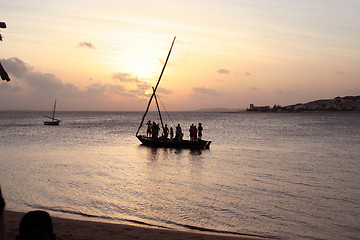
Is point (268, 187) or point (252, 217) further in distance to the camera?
point (268, 187)

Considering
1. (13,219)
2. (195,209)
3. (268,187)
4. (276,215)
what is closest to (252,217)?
(276,215)

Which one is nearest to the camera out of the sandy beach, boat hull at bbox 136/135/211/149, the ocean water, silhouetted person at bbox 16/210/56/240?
silhouetted person at bbox 16/210/56/240

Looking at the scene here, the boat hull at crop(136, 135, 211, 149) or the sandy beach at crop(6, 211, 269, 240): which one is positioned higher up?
the boat hull at crop(136, 135, 211, 149)

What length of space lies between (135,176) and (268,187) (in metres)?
6.74

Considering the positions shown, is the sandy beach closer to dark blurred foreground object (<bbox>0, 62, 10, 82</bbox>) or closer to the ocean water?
the ocean water

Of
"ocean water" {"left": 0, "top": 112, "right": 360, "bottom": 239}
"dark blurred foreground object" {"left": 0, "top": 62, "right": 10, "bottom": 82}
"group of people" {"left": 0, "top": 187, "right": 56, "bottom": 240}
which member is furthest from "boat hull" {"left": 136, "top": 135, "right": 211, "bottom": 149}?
"group of people" {"left": 0, "top": 187, "right": 56, "bottom": 240}

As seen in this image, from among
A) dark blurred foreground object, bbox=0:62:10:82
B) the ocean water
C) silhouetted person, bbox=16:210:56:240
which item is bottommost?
the ocean water

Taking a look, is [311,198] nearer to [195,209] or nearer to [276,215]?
[276,215]

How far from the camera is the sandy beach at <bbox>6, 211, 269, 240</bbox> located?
8.41 metres

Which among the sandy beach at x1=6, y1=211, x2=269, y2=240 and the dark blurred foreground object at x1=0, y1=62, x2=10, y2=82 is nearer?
the dark blurred foreground object at x1=0, y1=62, x2=10, y2=82

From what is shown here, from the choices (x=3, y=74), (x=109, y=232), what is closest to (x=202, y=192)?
(x=109, y=232)

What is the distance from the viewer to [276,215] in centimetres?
1104

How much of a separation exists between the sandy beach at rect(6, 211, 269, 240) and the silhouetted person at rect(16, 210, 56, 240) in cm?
564

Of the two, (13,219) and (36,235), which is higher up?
(36,235)
